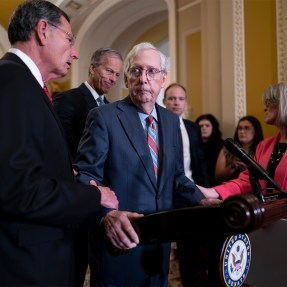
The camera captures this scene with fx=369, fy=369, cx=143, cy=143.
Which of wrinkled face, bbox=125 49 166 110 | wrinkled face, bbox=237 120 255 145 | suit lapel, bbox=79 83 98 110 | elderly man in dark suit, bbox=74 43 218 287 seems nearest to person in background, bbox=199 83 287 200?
elderly man in dark suit, bbox=74 43 218 287

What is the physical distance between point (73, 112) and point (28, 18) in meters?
1.12

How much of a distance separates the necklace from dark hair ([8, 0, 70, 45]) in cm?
130

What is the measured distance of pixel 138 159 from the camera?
4.78 feet

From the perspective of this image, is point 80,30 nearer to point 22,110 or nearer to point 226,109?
point 226,109

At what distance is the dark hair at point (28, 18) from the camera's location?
1156 millimetres

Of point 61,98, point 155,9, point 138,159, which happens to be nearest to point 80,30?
point 155,9

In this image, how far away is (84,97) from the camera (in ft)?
7.82

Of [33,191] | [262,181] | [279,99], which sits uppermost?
[279,99]

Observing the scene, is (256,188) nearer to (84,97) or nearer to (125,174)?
(125,174)

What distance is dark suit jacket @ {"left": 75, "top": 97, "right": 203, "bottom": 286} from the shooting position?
4.67ft

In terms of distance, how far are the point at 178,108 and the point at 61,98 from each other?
1.28m

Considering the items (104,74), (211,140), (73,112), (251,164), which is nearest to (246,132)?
(211,140)

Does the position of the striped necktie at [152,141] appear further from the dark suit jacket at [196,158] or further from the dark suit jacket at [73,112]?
the dark suit jacket at [196,158]

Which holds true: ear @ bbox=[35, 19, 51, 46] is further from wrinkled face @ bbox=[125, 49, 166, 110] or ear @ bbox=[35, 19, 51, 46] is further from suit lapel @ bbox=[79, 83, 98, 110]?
suit lapel @ bbox=[79, 83, 98, 110]
